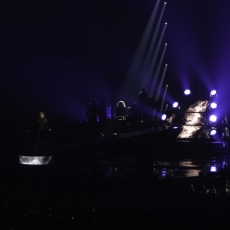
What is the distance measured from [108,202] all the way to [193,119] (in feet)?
49.7

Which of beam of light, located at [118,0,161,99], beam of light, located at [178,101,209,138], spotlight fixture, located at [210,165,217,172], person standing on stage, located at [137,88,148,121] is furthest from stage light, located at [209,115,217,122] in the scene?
beam of light, located at [118,0,161,99]

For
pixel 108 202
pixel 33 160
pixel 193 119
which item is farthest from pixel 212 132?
pixel 108 202

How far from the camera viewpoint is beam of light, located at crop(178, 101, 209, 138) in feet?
82.3

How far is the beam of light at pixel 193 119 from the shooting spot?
25.1 metres

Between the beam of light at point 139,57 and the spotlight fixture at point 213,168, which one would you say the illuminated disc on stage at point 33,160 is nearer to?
the spotlight fixture at point 213,168

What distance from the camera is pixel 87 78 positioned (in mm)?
36562

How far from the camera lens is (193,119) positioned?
1035 inches

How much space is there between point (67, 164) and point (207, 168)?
158 inches

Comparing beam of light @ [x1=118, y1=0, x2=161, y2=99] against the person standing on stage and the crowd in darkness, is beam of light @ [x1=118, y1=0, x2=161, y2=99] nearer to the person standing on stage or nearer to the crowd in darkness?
the person standing on stage

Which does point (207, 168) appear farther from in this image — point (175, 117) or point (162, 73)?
point (162, 73)

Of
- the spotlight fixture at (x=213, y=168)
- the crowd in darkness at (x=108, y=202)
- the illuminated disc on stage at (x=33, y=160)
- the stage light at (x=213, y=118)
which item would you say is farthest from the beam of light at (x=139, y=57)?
the crowd in darkness at (x=108, y=202)

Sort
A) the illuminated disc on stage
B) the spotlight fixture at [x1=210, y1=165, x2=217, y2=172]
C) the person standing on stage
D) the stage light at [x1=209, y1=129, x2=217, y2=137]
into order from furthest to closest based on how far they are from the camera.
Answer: the person standing on stage < the stage light at [x1=209, y1=129, x2=217, y2=137] < the spotlight fixture at [x1=210, y1=165, x2=217, y2=172] < the illuminated disc on stage

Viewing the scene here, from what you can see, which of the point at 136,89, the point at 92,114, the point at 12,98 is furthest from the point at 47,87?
the point at 136,89

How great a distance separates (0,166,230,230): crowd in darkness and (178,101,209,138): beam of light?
10.8 metres
